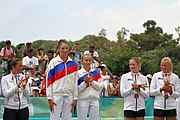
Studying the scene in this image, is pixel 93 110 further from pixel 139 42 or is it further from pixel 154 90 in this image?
pixel 139 42

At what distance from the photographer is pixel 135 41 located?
55156 millimetres

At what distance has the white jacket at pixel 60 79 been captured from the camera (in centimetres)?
696

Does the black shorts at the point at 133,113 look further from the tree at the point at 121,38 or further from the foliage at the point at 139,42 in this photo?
the tree at the point at 121,38

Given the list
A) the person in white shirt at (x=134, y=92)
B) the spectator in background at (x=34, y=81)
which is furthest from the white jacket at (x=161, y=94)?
the spectator in background at (x=34, y=81)

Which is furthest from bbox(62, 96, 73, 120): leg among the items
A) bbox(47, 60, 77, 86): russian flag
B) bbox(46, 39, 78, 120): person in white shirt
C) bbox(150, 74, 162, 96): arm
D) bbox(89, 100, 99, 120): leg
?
bbox(150, 74, 162, 96): arm

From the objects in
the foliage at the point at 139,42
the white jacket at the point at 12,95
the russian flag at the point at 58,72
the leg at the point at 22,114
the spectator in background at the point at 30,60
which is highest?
the foliage at the point at 139,42

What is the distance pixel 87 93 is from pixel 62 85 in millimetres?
732

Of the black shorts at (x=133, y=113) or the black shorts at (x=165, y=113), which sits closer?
the black shorts at (x=133, y=113)

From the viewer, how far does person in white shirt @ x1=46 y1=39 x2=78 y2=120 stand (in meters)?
6.96

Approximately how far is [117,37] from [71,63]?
160 feet

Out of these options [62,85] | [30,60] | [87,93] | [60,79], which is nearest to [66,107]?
[62,85]

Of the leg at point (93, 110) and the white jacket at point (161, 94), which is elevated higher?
the white jacket at point (161, 94)

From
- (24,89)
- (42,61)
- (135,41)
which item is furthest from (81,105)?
(135,41)

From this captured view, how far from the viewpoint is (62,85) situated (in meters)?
6.97
